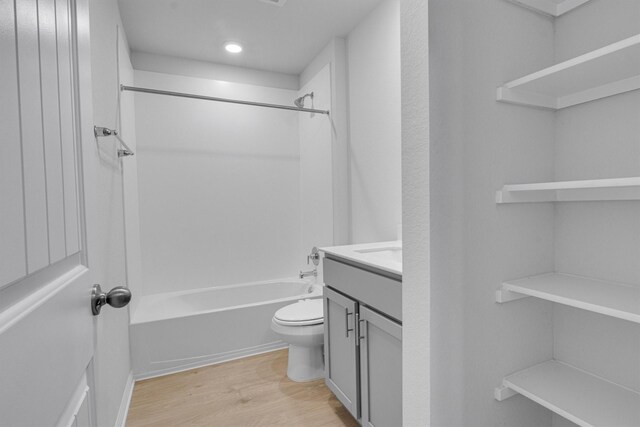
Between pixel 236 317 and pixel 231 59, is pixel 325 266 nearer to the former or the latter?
pixel 236 317

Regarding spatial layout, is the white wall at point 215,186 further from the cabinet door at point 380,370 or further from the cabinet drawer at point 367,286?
the cabinet door at point 380,370

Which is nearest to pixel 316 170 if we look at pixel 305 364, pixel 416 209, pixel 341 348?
pixel 305 364

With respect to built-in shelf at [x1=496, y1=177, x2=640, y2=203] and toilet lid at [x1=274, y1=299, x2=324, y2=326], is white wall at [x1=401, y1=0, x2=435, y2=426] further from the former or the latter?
toilet lid at [x1=274, y1=299, x2=324, y2=326]

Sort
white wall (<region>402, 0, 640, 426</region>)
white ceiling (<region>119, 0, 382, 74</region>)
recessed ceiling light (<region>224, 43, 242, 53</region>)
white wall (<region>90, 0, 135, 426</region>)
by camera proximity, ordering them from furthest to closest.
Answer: recessed ceiling light (<region>224, 43, 242, 53</region>) → white ceiling (<region>119, 0, 382, 74</region>) → white wall (<region>90, 0, 135, 426</region>) → white wall (<region>402, 0, 640, 426</region>)

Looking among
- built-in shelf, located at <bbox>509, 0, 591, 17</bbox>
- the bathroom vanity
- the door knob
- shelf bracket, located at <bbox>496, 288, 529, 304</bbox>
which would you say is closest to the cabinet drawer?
the bathroom vanity

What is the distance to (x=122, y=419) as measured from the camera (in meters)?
1.74

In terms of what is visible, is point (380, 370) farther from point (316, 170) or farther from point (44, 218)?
point (316, 170)

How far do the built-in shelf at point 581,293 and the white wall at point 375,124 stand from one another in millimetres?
1077

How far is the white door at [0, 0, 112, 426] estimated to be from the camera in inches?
14.2

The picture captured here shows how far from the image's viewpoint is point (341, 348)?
1.66m

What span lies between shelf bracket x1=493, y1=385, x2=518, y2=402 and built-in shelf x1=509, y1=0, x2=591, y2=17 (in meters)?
1.20

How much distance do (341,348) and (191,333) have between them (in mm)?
1267

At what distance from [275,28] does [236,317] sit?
2221 mm

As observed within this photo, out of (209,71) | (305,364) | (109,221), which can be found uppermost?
(209,71)
